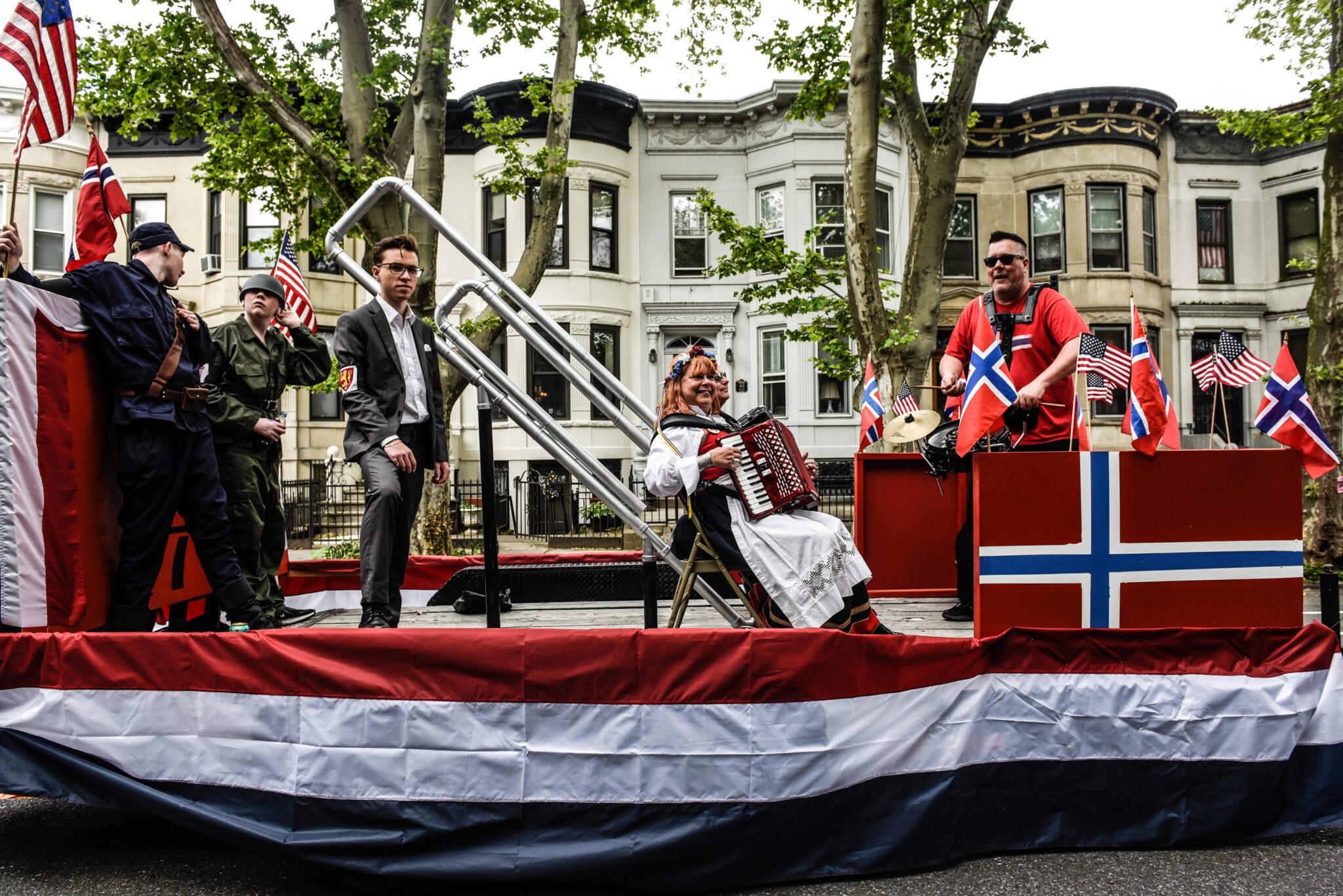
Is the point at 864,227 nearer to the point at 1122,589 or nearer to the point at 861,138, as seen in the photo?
the point at 861,138

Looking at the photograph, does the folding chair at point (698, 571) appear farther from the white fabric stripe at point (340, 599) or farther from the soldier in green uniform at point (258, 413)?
the white fabric stripe at point (340, 599)

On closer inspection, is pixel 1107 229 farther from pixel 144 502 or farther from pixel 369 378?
pixel 144 502

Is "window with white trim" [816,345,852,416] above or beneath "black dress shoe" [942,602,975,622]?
above

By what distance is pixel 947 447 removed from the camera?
4348 millimetres

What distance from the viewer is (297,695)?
2.96 metres

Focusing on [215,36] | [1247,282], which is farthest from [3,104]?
[1247,282]

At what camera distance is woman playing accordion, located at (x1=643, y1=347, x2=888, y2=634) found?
359 cm

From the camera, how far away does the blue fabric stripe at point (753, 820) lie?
2.83 metres

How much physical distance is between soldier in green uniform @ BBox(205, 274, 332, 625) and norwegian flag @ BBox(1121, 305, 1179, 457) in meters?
4.02

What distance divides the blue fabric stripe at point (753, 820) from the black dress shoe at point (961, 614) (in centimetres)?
135

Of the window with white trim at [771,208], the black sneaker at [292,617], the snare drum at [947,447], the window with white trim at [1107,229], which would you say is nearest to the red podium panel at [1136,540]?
the snare drum at [947,447]

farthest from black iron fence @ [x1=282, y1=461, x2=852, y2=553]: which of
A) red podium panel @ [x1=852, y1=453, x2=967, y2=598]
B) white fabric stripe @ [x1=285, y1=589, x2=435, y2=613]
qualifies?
red podium panel @ [x1=852, y1=453, x2=967, y2=598]

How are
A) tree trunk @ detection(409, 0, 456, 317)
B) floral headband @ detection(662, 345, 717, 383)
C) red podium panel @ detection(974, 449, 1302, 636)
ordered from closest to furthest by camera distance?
red podium panel @ detection(974, 449, 1302, 636), floral headband @ detection(662, 345, 717, 383), tree trunk @ detection(409, 0, 456, 317)

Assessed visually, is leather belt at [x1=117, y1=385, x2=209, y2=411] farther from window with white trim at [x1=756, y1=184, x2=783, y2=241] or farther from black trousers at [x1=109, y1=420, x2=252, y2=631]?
window with white trim at [x1=756, y1=184, x2=783, y2=241]
